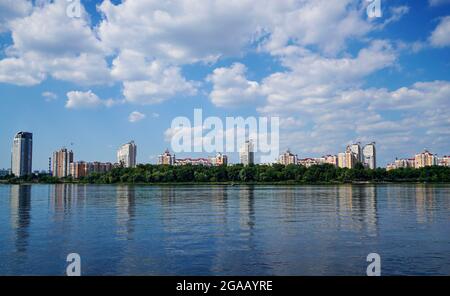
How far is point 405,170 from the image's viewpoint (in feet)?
485

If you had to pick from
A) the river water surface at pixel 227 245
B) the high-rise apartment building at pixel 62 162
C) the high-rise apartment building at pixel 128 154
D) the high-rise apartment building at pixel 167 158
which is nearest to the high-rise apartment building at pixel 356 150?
the high-rise apartment building at pixel 167 158

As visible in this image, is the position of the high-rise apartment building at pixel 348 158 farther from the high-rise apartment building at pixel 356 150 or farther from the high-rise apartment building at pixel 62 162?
the high-rise apartment building at pixel 62 162

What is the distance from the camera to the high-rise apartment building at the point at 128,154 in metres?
181

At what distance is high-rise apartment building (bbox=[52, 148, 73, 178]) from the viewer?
19212 centimetres

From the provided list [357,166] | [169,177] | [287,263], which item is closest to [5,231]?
[287,263]

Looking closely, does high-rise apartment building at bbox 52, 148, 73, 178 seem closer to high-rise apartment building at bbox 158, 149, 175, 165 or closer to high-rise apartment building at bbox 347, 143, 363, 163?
high-rise apartment building at bbox 158, 149, 175, 165

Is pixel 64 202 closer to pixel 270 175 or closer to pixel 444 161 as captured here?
pixel 270 175

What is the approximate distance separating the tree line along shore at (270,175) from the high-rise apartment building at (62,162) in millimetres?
48423

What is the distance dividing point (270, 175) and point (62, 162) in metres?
103

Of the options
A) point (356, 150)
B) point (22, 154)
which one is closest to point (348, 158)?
point (356, 150)

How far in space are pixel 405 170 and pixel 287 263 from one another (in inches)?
5775

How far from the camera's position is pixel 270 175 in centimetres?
13975

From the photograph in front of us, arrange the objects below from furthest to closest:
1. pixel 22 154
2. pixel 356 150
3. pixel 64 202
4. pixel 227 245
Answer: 1. pixel 356 150
2. pixel 22 154
3. pixel 64 202
4. pixel 227 245
